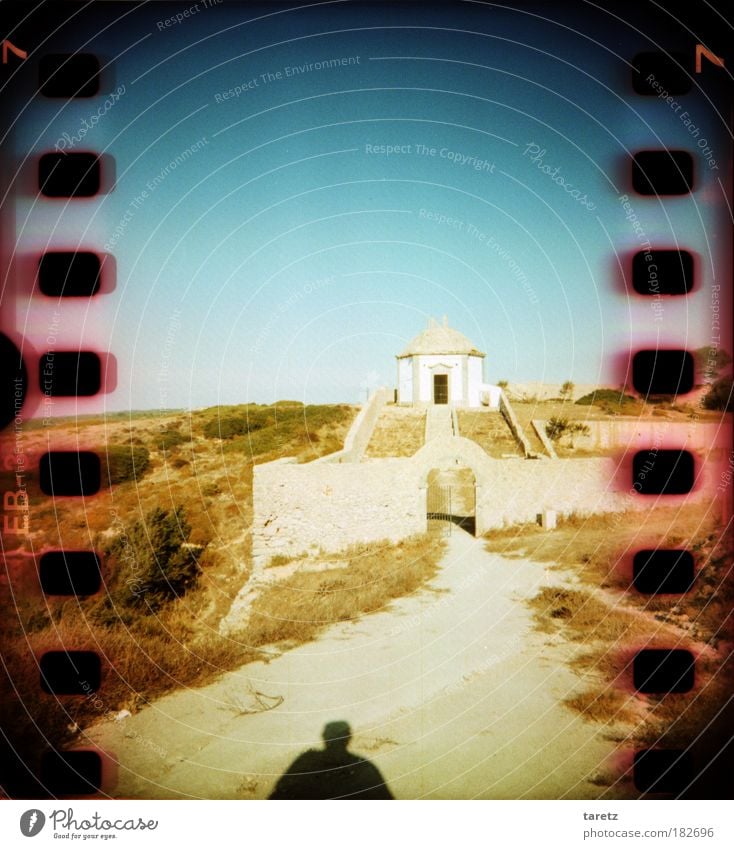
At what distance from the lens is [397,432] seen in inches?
732

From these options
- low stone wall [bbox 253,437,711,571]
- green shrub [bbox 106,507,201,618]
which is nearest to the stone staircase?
low stone wall [bbox 253,437,711,571]

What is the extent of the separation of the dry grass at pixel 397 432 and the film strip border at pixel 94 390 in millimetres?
10029

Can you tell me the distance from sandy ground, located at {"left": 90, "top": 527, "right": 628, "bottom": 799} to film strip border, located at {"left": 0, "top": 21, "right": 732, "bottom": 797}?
2.11ft

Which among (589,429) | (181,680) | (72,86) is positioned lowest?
(181,680)

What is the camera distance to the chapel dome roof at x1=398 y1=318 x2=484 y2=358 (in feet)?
74.2

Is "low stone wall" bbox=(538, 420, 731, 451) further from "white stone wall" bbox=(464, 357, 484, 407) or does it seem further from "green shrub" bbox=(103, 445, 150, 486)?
"green shrub" bbox=(103, 445, 150, 486)

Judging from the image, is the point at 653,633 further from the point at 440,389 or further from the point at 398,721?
the point at 440,389

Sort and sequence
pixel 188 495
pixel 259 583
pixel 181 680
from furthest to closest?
pixel 188 495
pixel 259 583
pixel 181 680

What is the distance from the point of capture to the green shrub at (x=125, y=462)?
642 inches

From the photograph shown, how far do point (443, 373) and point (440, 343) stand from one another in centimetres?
147

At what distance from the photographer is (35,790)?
560 cm

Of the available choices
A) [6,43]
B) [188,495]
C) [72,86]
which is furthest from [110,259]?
[188,495]

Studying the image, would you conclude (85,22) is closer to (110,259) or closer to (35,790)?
(110,259)

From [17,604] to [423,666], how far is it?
5423 mm
